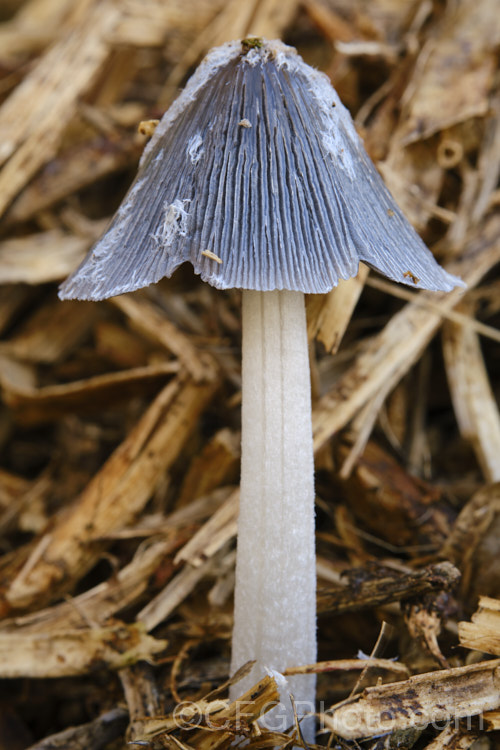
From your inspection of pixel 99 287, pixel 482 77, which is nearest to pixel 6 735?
pixel 99 287

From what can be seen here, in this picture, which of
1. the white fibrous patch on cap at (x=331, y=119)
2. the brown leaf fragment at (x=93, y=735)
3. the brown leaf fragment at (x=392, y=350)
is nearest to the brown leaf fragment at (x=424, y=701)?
the brown leaf fragment at (x=93, y=735)

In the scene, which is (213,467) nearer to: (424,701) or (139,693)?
(139,693)

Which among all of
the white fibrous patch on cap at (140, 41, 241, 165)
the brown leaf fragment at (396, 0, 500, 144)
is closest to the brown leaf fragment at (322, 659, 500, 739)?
the white fibrous patch on cap at (140, 41, 241, 165)

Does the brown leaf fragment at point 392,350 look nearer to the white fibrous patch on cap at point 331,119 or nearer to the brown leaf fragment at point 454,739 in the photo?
the white fibrous patch on cap at point 331,119

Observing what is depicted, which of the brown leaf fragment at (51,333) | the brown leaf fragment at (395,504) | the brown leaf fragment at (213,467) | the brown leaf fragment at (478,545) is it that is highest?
the brown leaf fragment at (51,333)

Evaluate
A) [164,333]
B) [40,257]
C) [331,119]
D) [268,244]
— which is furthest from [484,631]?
[40,257]
